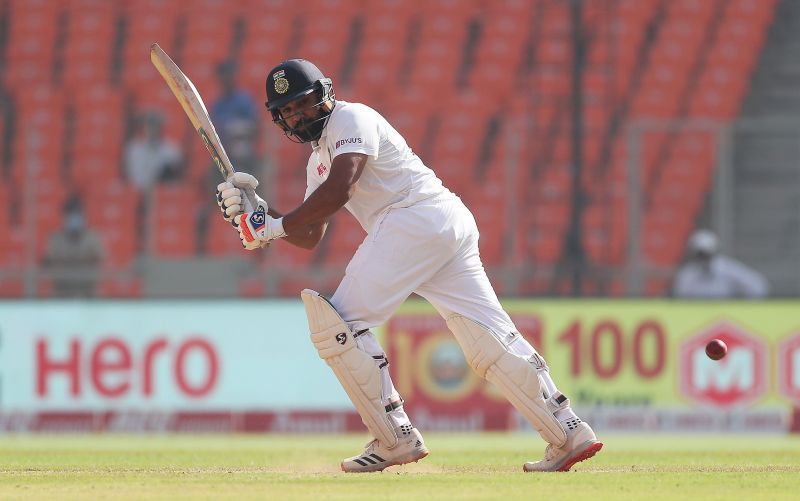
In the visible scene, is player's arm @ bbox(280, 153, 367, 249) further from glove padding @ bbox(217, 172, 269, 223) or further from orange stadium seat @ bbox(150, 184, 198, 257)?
orange stadium seat @ bbox(150, 184, 198, 257)

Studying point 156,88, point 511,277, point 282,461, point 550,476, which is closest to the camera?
point 550,476

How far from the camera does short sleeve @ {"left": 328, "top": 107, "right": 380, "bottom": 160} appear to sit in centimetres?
666

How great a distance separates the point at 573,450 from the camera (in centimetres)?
693

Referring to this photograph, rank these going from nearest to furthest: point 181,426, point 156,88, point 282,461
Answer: point 282,461 < point 181,426 < point 156,88

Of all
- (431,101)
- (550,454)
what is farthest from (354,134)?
(431,101)

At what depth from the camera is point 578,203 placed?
13.3 metres

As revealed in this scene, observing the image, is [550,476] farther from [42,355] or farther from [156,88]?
[156,88]

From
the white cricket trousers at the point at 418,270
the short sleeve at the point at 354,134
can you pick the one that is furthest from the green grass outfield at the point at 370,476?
the short sleeve at the point at 354,134

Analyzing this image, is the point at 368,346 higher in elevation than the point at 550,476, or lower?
higher

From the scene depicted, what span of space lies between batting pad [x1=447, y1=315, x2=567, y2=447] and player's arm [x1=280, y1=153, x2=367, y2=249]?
0.78 metres

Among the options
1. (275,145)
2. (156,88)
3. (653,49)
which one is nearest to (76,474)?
(275,145)

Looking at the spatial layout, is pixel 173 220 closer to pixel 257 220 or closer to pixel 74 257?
pixel 74 257

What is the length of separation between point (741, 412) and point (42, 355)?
528cm

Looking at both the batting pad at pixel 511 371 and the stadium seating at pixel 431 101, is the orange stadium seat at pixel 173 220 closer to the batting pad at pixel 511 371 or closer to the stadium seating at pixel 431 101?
the stadium seating at pixel 431 101
